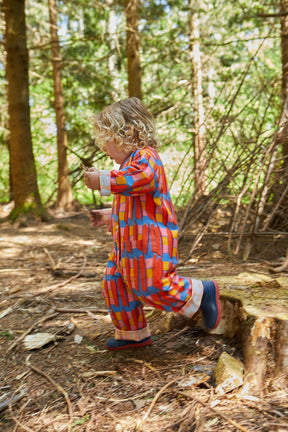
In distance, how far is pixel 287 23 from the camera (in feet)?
14.2

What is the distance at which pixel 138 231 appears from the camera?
2008mm

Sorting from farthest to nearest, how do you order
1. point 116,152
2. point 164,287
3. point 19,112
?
1. point 19,112
2. point 116,152
3. point 164,287

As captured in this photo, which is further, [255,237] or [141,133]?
[255,237]

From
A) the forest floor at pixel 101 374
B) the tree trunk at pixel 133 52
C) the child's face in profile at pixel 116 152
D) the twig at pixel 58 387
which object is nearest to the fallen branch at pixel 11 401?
the forest floor at pixel 101 374

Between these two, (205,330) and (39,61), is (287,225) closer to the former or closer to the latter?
(205,330)

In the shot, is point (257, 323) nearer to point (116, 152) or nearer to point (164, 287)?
point (164, 287)

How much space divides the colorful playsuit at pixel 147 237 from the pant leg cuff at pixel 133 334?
238mm

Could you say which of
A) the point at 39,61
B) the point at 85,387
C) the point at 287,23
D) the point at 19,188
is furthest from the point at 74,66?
the point at 85,387

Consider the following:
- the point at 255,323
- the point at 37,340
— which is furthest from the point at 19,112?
the point at 255,323

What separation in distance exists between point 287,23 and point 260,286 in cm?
325

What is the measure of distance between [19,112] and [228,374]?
6279 millimetres

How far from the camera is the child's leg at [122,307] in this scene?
7.11 feet

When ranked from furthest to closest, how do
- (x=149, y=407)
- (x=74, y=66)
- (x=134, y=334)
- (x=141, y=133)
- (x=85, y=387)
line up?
1. (x=74, y=66)
2. (x=134, y=334)
3. (x=141, y=133)
4. (x=85, y=387)
5. (x=149, y=407)

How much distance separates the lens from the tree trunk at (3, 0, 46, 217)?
6.91 metres
